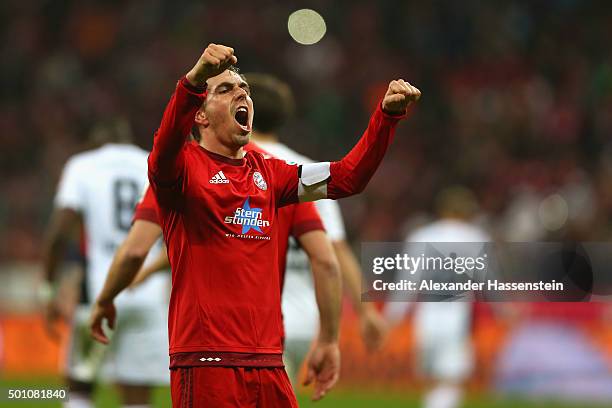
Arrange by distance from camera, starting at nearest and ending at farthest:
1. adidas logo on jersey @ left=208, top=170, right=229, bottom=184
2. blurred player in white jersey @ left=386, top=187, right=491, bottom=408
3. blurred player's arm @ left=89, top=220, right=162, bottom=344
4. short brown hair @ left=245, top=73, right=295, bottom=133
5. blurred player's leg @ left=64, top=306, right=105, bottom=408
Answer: adidas logo on jersey @ left=208, top=170, right=229, bottom=184 < blurred player's arm @ left=89, top=220, right=162, bottom=344 < short brown hair @ left=245, top=73, right=295, bottom=133 < blurred player's leg @ left=64, top=306, right=105, bottom=408 < blurred player in white jersey @ left=386, top=187, right=491, bottom=408

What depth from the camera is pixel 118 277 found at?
180 inches

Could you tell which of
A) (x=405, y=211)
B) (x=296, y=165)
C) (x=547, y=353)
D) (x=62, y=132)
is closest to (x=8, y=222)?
(x=62, y=132)

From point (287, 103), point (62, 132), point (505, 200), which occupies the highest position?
point (62, 132)

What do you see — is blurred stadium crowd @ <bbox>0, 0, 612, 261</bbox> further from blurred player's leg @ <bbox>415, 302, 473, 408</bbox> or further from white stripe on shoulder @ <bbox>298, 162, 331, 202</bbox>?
white stripe on shoulder @ <bbox>298, 162, 331, 202</bbox>

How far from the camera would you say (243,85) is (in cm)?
385

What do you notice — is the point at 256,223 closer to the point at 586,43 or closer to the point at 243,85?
the point at 243,85

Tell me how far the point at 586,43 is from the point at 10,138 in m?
9.15

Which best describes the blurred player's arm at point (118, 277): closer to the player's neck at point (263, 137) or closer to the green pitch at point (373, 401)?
the player's neck at point (263, 137)

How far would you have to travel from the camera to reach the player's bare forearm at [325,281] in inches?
186

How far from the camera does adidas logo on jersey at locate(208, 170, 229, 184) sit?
3.70m

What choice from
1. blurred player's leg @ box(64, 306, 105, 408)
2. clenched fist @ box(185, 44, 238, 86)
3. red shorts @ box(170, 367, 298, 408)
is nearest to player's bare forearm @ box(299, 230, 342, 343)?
red shorts @ box(170, 367, 298, 408)

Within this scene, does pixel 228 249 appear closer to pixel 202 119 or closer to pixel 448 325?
pixel 202 119

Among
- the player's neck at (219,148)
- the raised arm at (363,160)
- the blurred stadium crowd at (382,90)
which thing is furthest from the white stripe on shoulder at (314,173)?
the blurred stadium crowd at (382,90)

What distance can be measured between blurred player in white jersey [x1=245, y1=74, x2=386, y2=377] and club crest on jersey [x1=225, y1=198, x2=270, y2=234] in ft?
3.56
